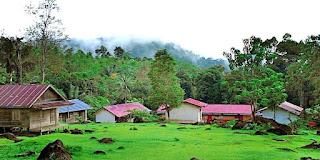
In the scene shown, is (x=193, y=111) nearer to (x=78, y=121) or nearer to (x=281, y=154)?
(x=78, y=121)

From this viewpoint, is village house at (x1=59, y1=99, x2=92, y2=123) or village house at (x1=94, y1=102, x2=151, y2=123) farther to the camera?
village house at (x1=94, y1=102, x2=151, y2=123)

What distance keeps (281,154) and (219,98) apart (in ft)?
133

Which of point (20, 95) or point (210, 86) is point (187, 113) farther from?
point (20, 95)

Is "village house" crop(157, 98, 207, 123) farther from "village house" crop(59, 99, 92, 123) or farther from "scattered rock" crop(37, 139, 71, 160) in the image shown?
"scattered rock" crop(37, 139, 71, 160)

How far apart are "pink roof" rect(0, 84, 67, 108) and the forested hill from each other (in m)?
103

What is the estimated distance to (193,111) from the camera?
4100 centimetres

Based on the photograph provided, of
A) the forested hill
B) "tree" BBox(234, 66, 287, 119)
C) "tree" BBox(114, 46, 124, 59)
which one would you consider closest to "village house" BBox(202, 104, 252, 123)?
"tree" BBox(234, 66, 287, 119)

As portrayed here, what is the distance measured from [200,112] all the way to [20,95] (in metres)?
26.3

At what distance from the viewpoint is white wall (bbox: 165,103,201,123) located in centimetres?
4078

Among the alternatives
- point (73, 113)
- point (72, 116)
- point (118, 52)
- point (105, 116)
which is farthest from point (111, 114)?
point (118, 52)

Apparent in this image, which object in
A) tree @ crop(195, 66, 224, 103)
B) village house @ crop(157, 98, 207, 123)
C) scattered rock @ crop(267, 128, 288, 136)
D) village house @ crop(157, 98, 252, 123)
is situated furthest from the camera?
tree @ crop(195, 66, 224, 103)

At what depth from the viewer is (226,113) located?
42344mm

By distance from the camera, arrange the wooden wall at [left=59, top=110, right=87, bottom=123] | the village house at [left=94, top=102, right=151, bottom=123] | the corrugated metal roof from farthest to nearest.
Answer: the village house at [left=94, top=102, right=151, bottom=123]
the wooden wall at [left=59, top=110, right=87, bottom=123]
the corrugated metal roof

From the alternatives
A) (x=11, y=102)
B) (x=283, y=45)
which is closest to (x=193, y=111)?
(x=283, y=45)
